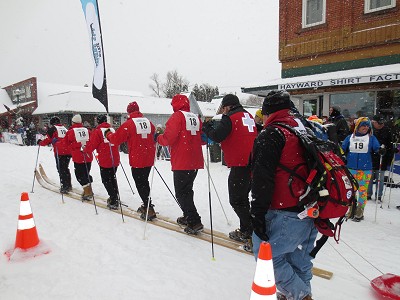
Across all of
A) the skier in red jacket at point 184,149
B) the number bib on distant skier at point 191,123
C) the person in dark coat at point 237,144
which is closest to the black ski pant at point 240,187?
the person in dark coat at point 237,144

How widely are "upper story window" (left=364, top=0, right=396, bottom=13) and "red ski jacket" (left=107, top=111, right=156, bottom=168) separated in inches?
387

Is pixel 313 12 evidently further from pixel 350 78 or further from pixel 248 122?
pixel 248 122

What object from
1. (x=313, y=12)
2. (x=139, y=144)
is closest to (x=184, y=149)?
(x=139, y=144)

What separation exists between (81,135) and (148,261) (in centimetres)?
412

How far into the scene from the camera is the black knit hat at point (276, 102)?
2334mm

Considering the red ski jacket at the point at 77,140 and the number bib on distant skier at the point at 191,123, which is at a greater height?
the number bib on distant skier at the point at 191,123

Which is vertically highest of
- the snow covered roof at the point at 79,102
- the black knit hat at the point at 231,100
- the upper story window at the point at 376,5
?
the upper story window at the point at 376,5

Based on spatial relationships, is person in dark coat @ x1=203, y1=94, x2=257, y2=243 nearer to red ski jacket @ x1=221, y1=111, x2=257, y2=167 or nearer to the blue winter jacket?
red ski jacket @ x1=221, y1=111, x2=257, y2=167

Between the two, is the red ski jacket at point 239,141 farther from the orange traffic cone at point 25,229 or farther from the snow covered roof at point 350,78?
the snow covered roof at point 350,78

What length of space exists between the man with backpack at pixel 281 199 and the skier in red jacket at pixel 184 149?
1.95 metres

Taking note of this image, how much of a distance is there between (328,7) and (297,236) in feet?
38.5

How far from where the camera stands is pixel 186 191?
4.34 metres

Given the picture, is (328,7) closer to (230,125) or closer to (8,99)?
(230,125)

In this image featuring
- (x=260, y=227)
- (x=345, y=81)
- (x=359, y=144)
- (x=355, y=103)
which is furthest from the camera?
(x=355, y=103)
